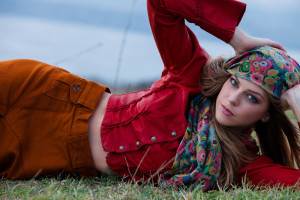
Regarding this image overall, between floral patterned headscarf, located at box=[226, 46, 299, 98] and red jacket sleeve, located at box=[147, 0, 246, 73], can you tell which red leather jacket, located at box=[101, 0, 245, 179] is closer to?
red jacket sleeve, located at box=[147, 0, 246, 73]

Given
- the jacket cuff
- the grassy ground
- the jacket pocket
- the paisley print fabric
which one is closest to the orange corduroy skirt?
the jacket pocket

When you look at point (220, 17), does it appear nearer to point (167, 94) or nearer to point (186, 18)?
point (186, 18)


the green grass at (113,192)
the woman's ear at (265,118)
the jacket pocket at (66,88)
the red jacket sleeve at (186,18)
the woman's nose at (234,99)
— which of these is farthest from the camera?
the jacket pocket at (66,88)

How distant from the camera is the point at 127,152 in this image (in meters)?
2.75

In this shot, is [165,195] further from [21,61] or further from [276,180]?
[21,61]

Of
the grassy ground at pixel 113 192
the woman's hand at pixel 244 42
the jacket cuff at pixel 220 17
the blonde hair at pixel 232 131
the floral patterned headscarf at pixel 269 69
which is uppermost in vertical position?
the jacket cuff at pixel 220 17

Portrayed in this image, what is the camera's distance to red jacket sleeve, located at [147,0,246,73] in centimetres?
259

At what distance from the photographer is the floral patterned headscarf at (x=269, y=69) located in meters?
2.48

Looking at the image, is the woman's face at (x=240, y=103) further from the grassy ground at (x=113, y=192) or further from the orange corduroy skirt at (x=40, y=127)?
the orange corduroy skirt at (x=40, y=127)

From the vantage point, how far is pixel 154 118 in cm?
270

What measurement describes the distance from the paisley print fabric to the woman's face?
0.11 metres

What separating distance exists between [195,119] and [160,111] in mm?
230

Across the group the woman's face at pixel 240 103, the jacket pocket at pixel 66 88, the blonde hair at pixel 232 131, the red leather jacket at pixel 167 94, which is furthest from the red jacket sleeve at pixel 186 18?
the jacket pocket at pixel 66 88

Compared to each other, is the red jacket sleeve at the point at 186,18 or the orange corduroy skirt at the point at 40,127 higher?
the red jacket sleeve at the point at 186,18
